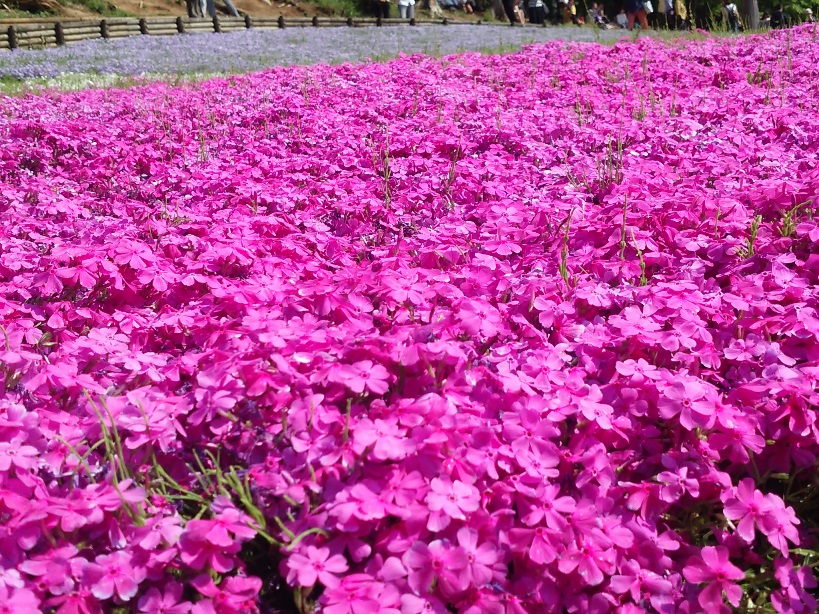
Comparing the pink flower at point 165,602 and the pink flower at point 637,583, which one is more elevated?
the pink flower at point 165,602

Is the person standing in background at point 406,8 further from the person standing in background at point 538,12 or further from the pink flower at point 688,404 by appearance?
the pink flower at point 688,404

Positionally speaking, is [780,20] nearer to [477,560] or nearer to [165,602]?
[477,560]

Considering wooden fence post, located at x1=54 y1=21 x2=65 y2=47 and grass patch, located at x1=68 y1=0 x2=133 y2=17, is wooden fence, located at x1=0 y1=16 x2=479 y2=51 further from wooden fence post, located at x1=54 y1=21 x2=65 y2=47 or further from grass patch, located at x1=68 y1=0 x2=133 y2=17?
grass patch, located at x1=68 y1=0 x2=133 y2=17

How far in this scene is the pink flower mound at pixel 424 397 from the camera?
6.32 ft

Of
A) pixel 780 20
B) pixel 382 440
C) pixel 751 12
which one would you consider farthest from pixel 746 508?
pixel 780 20

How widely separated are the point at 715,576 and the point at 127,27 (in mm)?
25056

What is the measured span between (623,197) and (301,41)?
57.4ft

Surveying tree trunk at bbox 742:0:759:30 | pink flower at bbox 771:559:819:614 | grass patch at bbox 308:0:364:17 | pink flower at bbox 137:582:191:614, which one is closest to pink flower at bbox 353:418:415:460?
pink flower at bbox 137:582:191:614

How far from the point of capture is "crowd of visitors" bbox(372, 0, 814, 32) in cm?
2139

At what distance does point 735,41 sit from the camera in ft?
40.3

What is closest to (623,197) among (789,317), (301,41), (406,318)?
(789,317)

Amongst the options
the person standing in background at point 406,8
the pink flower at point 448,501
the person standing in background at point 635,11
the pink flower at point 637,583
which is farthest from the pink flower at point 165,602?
the person standing in background at point 406,8

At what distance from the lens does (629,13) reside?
21.9 metres

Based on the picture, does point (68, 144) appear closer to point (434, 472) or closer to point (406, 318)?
point (406, 318)
